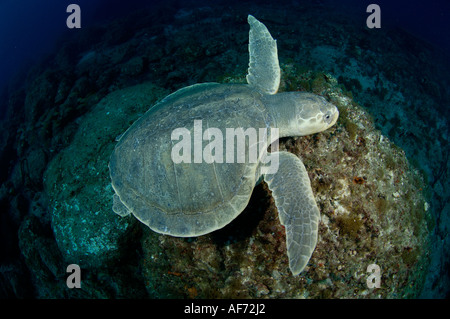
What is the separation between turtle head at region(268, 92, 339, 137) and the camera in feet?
9.03

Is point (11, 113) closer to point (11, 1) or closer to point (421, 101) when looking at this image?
point (421, 101)

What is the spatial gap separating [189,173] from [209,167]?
25 cm

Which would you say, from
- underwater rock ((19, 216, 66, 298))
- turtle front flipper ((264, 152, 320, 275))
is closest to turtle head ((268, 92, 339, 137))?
turtle front flipper ((264, 152, 320, 275))

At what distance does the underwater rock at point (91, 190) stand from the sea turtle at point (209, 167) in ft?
4.32

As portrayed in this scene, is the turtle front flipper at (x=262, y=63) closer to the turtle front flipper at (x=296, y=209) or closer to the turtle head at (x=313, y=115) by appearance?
the turtle head at (x=313, y=115)

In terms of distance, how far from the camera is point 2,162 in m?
7.23

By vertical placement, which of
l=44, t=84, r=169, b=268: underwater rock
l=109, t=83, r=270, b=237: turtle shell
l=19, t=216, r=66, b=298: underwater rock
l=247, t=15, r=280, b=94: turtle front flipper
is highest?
l=247, t=15, r=280, b=94: turtle front flipper

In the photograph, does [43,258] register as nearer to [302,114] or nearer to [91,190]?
[91,190]

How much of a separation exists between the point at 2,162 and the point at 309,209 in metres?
9.86

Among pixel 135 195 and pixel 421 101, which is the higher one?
pixel 135 195

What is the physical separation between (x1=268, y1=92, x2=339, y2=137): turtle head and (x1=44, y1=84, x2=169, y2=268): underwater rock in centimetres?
295

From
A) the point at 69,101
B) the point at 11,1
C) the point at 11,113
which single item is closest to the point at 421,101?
the point at 69,101

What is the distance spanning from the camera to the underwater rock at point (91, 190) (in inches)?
146

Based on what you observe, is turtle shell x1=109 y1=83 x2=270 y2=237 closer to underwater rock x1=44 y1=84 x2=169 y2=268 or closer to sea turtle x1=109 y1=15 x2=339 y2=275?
sea turtle x1=109 y1=15 x2=339 y2=275
